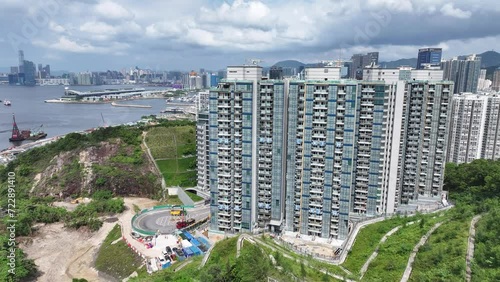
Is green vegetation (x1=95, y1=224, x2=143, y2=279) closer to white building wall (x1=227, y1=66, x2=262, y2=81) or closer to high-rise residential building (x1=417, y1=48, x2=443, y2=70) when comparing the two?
white building wall (x1=227, y1=66, x2=262, y2=81)

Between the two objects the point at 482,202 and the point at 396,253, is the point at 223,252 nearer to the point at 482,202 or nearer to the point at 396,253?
the point at 396,253

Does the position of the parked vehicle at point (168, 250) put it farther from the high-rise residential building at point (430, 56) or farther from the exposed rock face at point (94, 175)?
the high-rise residential building at point (430, 56)

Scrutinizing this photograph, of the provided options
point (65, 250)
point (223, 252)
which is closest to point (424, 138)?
point (223, 252)

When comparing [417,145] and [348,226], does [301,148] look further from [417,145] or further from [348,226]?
[417,145]

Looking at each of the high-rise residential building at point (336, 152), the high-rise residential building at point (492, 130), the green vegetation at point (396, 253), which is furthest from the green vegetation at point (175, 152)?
the high-rise residential building at point (492, 130)

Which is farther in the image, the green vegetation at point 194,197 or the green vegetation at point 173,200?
the green vegetation at point 173,200

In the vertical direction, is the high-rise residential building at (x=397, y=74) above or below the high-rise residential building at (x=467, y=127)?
above
